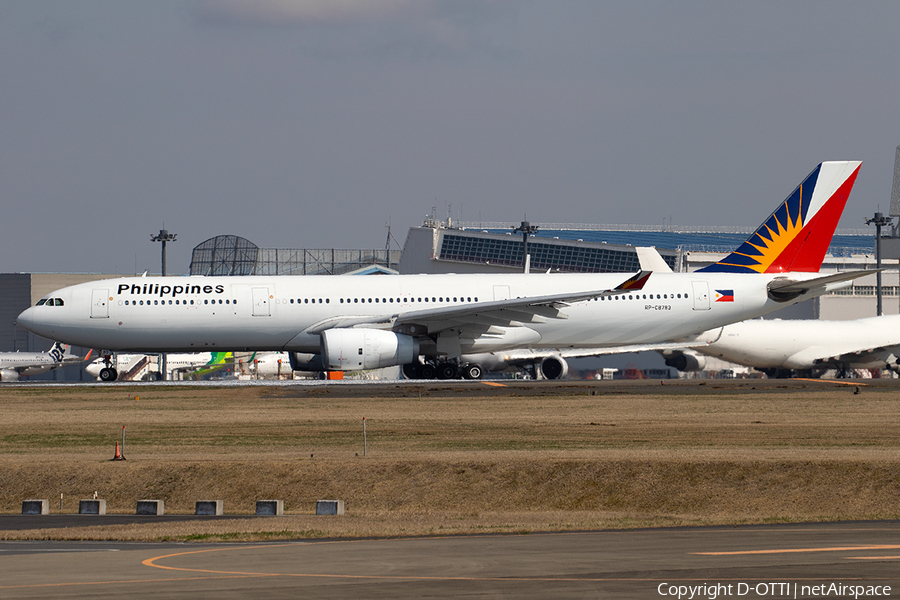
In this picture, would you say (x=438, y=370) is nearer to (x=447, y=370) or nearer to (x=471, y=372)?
(x=447, y=370)

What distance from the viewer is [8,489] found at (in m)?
19.8

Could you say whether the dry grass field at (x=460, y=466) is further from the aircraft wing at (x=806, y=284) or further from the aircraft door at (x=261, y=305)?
the aircraft wing at (x=806, y=284)

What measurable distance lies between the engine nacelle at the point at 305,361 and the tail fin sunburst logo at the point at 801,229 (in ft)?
54.9

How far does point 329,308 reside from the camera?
4053 cm

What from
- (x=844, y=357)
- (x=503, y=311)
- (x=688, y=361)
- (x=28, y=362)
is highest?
(x=503, y=311)

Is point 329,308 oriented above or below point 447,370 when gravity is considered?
above

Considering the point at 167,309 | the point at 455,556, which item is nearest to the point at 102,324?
the point at 167,309

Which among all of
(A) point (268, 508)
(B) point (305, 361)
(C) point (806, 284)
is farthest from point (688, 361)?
(A) point (268, 508)

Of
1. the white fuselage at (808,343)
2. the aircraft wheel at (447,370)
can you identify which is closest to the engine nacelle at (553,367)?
the white fuselage at (808,343)

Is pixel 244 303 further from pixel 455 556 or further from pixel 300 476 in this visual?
pixel 455 556

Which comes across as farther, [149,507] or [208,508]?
[149,507]

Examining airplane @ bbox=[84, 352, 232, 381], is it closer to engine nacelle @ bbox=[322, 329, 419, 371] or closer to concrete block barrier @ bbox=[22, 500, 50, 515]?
engine nacelle @ bbox=[322, 329, 419, 371]

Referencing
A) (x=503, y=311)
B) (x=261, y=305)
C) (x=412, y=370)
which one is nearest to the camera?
(x=503, y=311)

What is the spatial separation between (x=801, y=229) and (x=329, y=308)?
19.5m
